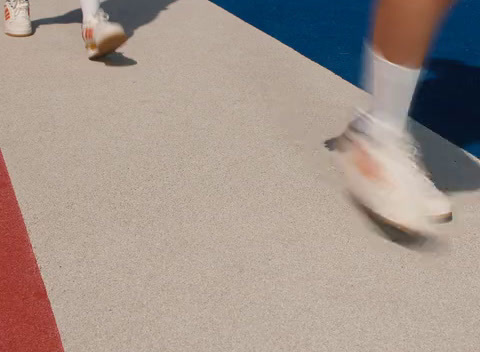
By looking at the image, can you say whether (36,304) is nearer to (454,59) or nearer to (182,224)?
(182,224)

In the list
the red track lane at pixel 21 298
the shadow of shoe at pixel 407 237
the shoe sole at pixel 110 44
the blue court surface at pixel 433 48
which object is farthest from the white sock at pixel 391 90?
the shoe sole at pixel 110 44

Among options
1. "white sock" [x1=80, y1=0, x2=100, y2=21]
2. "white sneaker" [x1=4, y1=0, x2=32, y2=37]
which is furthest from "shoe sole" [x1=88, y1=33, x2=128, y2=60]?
"white sneaker" [x1=4, y1=0, x2=32, y2=37]

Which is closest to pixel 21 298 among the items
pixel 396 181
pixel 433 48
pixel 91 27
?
pixel 396 181

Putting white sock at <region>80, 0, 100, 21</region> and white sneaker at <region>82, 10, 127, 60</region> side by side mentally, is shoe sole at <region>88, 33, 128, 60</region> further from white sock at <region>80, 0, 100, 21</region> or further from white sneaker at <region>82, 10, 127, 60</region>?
white sock at <region>80, 0, 100, 21</region>

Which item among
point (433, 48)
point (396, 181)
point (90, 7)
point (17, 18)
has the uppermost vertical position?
point (396, 181)

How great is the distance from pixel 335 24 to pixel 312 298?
289 centimetres

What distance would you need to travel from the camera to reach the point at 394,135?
215 centimetres

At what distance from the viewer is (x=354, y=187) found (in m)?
2.30

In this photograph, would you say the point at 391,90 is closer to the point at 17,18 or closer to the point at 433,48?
the point at 433,48

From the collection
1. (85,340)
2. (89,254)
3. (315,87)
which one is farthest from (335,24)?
(85,340)

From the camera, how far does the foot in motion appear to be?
6.93 feet

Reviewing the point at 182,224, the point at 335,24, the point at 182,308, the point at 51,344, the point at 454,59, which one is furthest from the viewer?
the point at 335,24

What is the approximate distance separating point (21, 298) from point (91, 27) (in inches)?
82.7

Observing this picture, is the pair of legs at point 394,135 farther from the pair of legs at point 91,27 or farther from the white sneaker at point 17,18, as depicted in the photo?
the white sneaker at point 17,18
